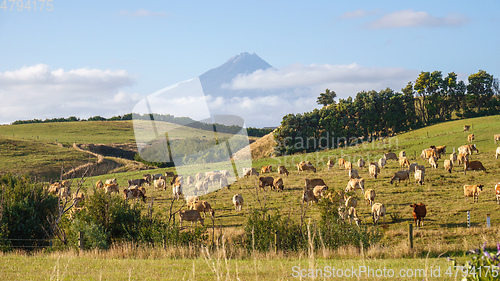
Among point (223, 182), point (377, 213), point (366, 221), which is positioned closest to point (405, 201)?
point (366, 221)

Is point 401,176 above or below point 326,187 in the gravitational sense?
above

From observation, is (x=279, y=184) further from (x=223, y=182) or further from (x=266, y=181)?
(x=223, y=182)

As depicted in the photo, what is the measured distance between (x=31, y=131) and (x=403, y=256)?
4807 inches

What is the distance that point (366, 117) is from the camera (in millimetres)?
81812

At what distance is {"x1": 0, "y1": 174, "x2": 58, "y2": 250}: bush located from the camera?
2061 centimetres

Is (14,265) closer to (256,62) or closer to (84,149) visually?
(256,62)

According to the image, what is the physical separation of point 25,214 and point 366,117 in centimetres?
6876

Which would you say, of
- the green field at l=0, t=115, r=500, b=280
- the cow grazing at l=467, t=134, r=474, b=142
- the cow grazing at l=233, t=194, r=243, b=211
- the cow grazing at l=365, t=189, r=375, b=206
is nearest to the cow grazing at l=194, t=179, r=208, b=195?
the green field at l=0, t=115, r=500, b=280

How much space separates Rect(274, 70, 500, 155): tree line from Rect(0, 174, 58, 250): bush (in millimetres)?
59273

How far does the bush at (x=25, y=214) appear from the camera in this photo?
811 inches

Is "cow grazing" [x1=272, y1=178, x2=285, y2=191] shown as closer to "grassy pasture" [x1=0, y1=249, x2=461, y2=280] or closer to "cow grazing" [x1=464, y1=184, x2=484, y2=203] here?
"cow grazing" [x1=464, y1=184, x2=484, y2=203]

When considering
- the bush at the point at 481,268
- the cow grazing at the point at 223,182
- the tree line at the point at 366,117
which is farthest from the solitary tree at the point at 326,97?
the bush at the point at 481,268

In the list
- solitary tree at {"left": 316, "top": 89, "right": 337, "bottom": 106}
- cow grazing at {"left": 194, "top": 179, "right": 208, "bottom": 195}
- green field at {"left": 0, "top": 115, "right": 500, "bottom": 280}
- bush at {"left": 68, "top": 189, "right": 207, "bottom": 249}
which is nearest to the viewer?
green field at {"left": 0, "top": 115, "right": 500, "bottom": 280}

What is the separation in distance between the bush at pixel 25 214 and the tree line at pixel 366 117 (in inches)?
2334
